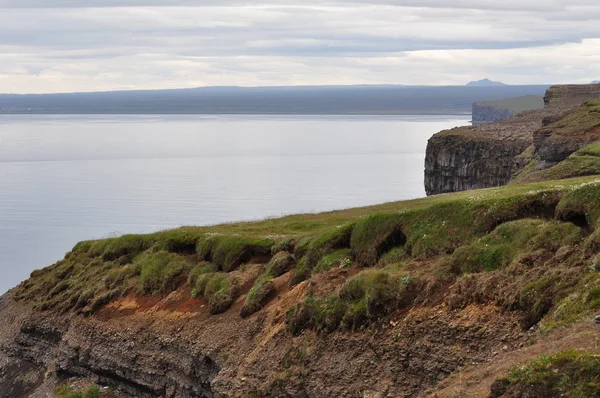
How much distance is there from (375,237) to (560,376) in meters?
16.3

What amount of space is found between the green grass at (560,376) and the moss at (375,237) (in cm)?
1483

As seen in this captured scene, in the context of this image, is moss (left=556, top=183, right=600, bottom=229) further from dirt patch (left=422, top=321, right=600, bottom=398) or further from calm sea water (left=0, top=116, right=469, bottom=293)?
calm sea water (left=0, top=116, right=469, bottom=293)

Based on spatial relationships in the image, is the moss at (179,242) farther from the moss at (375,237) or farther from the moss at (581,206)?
the moss at (581,206)

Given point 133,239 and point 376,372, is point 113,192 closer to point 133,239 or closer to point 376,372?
point 133,239

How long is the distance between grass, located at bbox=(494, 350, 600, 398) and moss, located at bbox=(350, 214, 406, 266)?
48.6ft

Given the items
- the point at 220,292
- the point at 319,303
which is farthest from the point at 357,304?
the point at 220,292

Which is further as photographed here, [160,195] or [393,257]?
[160,195]

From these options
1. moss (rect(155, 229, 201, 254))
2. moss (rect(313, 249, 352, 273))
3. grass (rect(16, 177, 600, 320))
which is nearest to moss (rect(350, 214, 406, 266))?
grass (rect(16, 177, 600, 320))

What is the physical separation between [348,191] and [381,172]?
3570cm

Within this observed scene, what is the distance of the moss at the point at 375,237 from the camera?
31781 millimetres

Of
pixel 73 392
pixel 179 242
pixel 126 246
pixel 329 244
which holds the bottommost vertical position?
pixel 73 392

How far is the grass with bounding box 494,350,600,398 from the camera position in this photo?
15805mm

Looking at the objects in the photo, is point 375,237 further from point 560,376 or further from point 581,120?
point 581,120

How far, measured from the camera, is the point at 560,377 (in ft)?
53.0
